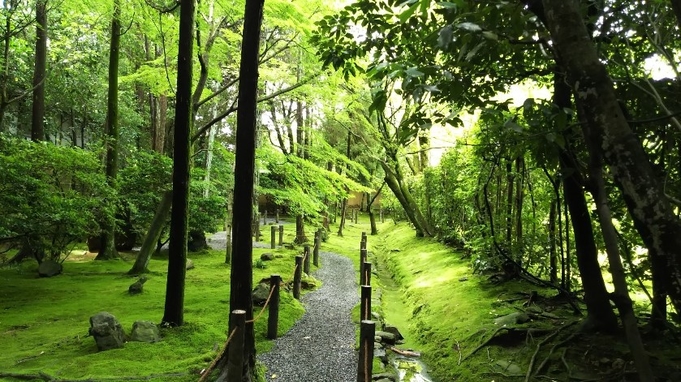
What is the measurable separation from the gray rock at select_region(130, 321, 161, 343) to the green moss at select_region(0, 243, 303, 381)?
0.49ft

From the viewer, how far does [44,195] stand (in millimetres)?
7891

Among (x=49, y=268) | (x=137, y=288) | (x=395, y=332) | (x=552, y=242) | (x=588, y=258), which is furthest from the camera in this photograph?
(x=49, y=268)

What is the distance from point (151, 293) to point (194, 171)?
3.85 meters

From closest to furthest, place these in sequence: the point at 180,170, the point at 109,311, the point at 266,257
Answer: the point at 180,170 < the point at 109,311 < the point at 266,257

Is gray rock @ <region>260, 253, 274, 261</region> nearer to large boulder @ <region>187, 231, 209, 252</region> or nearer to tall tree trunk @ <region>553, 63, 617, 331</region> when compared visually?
large boulder @ <region>187, 231, 209, 252</region>

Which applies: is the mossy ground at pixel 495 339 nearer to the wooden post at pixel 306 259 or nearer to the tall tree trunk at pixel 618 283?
the tall tree trunk at pixel 618 283

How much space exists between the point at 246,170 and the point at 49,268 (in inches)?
359

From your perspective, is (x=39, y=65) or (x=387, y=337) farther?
(x=39, y=65)

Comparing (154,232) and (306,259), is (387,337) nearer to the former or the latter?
(306,259)

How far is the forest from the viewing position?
91.7 inches

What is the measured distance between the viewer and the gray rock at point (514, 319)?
6.02m

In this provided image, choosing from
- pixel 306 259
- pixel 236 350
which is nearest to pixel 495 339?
pixel 236 350

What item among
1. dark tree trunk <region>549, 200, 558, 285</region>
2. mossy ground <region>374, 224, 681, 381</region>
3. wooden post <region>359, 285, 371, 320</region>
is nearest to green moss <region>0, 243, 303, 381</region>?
wooden post <region>359, 285, 371, 320</region>

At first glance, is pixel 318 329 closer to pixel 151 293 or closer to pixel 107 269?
pixel 151 293
